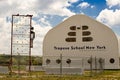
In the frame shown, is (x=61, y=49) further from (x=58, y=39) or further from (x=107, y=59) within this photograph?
(x=107, y=59)

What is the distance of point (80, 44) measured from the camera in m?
53.2

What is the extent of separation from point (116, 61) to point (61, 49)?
8.30 metres

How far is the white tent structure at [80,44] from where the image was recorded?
168ft

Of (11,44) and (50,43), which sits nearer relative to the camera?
(11,44)

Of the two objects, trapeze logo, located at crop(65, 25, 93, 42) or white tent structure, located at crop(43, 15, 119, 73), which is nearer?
white tent structure, located at crop(43, 15, 119, 73)

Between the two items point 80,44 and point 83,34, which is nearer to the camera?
point 80,44

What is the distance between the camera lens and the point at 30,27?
37.8 meters

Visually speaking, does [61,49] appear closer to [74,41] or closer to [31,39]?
[74,41]

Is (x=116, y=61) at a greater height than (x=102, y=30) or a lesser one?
lesser

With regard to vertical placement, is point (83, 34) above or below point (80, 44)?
above

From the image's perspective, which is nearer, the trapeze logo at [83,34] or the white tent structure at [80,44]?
the white tent structure at [80,44]

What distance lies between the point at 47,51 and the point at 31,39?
48.0ft

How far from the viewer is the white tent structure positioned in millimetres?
51094

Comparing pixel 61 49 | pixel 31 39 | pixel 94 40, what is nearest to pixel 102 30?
pixel 94 40
